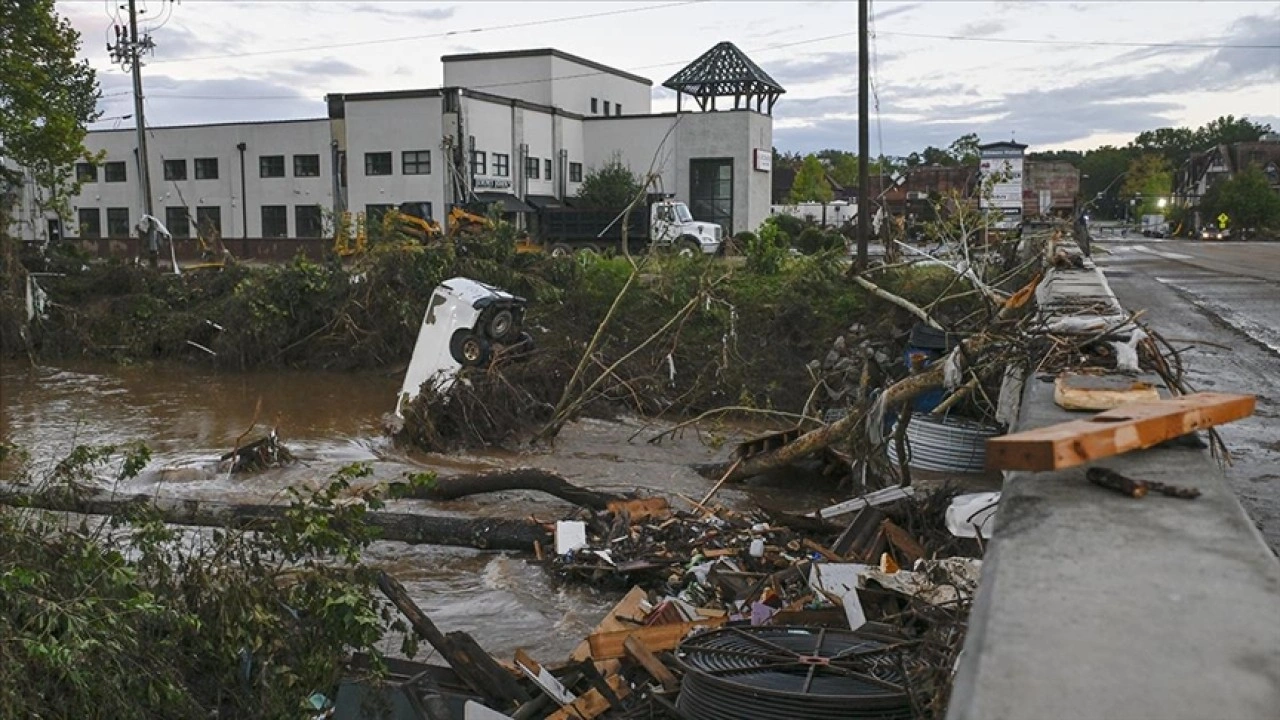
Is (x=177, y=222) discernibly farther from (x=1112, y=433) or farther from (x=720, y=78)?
(x=1112, y=433)

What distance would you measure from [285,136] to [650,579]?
4593 centimetres

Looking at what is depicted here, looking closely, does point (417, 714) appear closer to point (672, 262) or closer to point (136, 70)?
point (672, 262)

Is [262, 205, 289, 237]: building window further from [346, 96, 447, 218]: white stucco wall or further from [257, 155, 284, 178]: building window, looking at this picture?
[346, 96, 447, 218]: white stucco wall

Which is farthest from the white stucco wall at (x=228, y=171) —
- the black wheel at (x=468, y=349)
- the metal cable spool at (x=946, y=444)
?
the metal cable spool at (x=946, y=444)

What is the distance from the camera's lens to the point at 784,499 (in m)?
11.3

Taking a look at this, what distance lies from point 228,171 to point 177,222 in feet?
11.6

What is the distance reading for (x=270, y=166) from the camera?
50.2 metres

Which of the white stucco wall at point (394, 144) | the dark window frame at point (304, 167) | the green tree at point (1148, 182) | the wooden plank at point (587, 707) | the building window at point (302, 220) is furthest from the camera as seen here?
Answer: the green tree at point (1148, 182)

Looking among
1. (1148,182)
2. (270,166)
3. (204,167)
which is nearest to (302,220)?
(270,166)

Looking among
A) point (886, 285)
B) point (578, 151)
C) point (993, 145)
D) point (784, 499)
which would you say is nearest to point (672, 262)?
point (886, 285)

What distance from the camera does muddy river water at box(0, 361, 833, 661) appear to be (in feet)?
26.6

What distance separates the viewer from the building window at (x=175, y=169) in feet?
170

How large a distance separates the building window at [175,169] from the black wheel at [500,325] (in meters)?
42.2

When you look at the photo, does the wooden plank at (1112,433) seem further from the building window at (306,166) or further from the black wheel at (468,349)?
the building window at (306,166)
